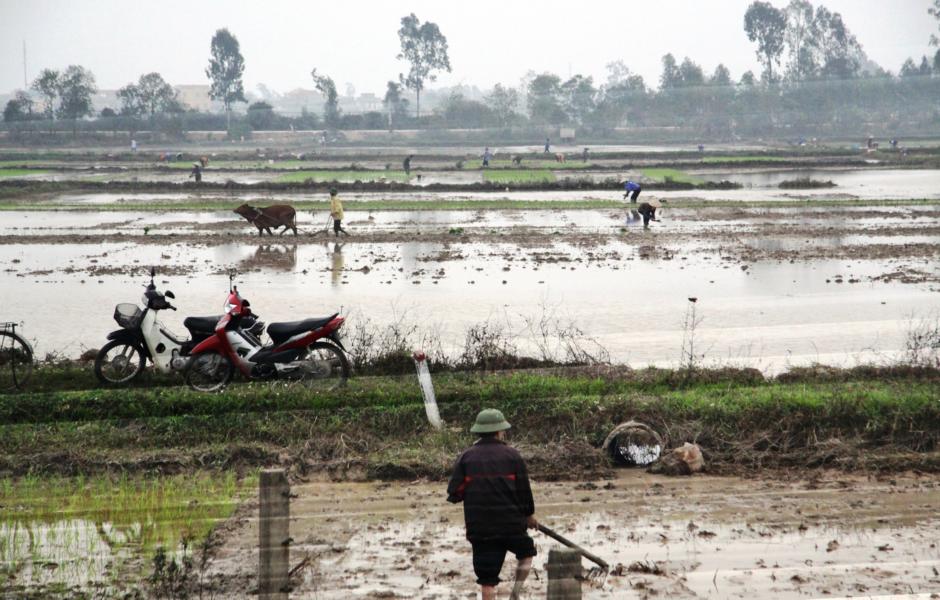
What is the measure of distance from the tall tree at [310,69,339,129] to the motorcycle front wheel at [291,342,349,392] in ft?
294

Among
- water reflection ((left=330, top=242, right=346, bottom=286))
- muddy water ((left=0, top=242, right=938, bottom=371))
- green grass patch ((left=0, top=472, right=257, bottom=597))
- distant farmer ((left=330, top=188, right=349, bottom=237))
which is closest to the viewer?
green grass patch ((left=0, top=472, right=257, bottom=597))

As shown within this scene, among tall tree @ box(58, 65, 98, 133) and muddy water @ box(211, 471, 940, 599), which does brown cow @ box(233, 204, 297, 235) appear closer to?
muddy water @ box(211, 471, 940, 599)

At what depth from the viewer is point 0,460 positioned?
864cm

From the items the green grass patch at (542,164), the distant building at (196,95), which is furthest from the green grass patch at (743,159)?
the distant building at (196,95)

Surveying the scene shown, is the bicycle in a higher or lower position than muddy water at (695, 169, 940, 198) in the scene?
lower

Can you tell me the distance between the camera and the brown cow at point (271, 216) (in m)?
27.6

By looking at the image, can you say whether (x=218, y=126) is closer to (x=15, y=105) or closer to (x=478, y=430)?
(x=15, y=105)

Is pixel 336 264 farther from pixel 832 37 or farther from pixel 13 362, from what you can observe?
pixel 832 37

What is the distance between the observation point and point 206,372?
34.6ft

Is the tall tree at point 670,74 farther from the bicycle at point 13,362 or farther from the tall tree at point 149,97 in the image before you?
the bicycle at point 13,362

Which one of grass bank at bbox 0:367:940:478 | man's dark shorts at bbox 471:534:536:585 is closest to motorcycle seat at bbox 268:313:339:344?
grass bank at bbox 0:367:940:478

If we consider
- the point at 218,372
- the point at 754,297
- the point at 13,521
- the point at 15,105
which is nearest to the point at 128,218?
the point at 754,297

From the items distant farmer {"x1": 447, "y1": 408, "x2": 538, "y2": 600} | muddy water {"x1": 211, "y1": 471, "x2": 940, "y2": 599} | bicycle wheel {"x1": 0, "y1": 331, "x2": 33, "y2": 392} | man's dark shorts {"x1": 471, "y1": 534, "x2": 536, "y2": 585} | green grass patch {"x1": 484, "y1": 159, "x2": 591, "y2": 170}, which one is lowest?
muddy water {"x1": 211, "y1": 471, "x2": 940, "y2": 599}

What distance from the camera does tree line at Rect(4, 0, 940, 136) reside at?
97625 mm
